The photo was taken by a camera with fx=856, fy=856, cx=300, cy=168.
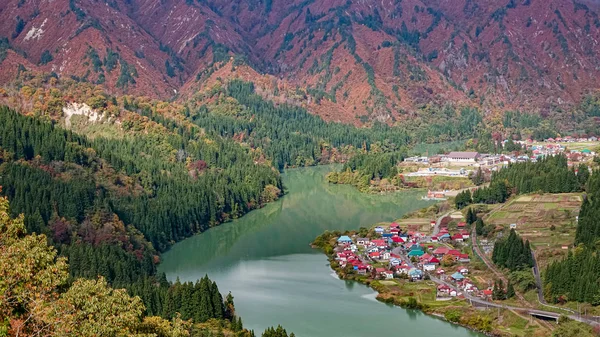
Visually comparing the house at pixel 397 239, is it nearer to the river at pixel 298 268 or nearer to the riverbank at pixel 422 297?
the riverbank at pixel 422 297

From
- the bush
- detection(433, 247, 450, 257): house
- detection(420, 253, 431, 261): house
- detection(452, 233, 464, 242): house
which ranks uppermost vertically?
detection(452, 233, 464, 242): house

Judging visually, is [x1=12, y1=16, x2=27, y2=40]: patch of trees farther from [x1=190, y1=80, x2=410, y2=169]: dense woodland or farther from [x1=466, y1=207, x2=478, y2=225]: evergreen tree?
[x1=466, y1=207, x2=478, y2=225]: evergreen tree

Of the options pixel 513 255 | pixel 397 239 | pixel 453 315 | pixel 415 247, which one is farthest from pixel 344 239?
pixel 453 315

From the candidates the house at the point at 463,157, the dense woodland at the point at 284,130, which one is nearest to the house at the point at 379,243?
the house at the point at 463,157

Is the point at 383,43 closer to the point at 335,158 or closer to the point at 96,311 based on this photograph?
the point at 335,158

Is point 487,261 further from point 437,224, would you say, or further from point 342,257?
point 437,224

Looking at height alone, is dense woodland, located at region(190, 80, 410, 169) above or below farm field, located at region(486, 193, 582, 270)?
above

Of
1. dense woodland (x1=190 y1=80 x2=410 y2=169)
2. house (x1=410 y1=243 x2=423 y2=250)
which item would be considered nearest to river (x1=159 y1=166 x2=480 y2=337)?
house (x1=410 y1=243 x2=423 y2=250)
